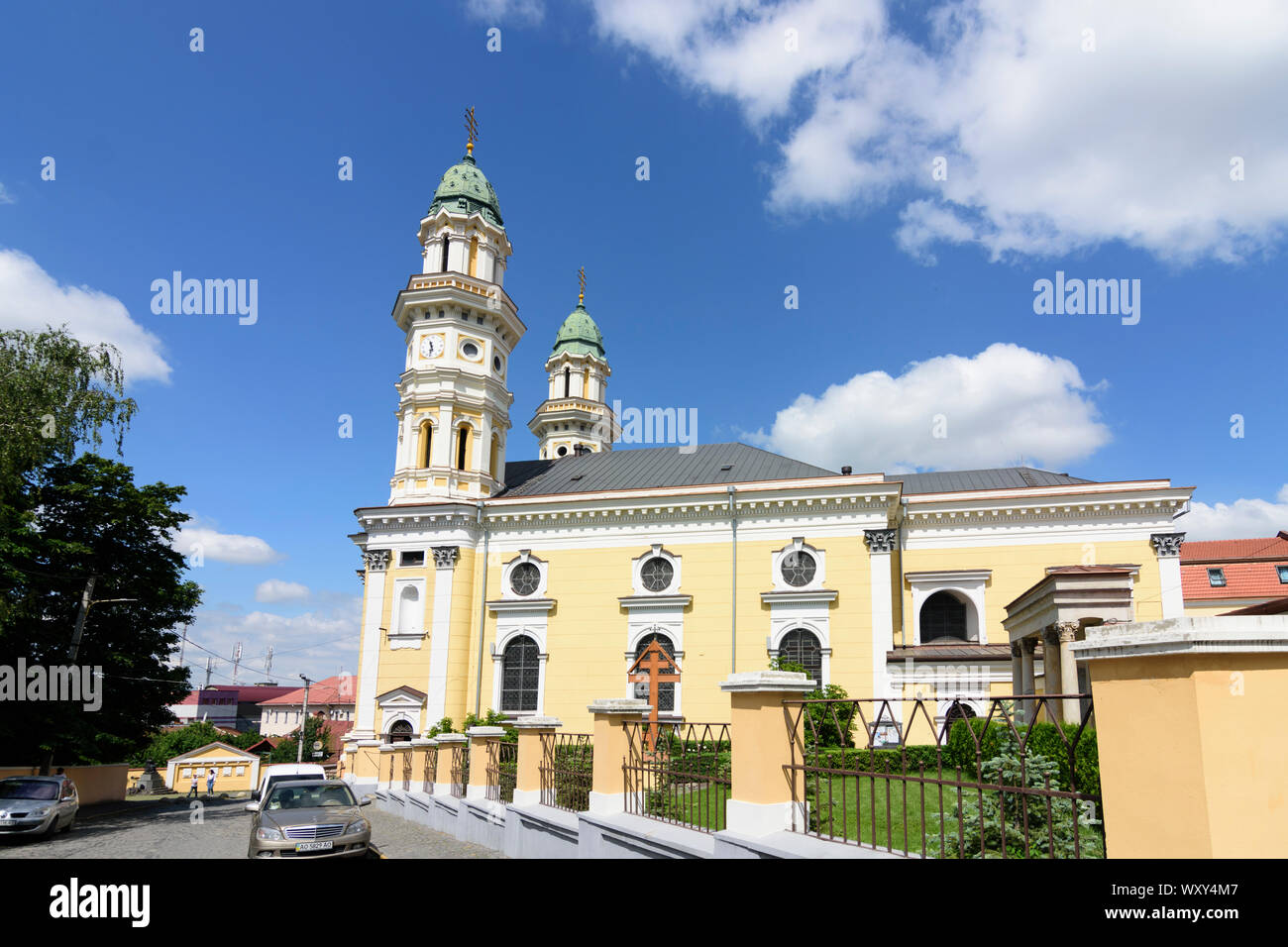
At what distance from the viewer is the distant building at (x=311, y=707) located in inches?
3078

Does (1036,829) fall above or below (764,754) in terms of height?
below

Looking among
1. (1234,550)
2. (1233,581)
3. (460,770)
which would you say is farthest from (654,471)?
(1234,550)

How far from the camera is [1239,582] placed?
121 ft

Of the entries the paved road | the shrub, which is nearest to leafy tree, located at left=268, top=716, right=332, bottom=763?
the paved road

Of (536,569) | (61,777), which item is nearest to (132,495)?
(61,777)

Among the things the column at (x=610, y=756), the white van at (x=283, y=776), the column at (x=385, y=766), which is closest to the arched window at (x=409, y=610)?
the column at (x=385, y=766)

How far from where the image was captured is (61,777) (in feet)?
58.3

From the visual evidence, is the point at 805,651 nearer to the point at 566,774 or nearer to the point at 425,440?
the point at 425,440

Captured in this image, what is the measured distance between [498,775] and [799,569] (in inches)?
629

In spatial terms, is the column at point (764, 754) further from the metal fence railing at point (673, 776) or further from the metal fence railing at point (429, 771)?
the metal fence railing at point (429, 771)

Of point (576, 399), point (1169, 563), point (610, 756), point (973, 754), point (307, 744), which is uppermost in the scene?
point (576, 399)

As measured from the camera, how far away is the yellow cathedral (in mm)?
26672
